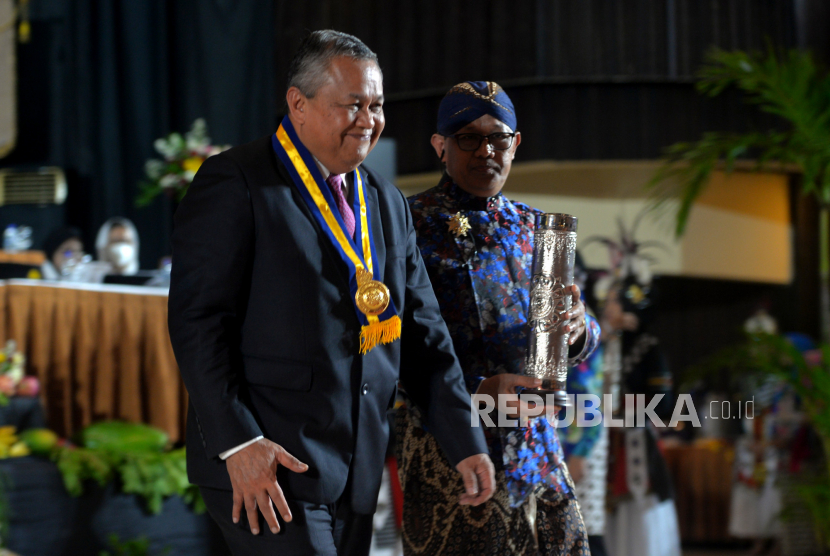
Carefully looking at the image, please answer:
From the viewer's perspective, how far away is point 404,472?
1860 millimetres

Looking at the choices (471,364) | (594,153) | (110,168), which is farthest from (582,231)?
(471,364)

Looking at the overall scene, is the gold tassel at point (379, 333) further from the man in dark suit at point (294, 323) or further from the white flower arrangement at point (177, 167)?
the white flower arrangement at point (177, 167)

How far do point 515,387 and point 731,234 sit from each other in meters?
7.74

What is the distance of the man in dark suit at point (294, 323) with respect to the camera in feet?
4.55

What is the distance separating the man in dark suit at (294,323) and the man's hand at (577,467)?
6.83 ft

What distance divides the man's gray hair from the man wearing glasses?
0.39m

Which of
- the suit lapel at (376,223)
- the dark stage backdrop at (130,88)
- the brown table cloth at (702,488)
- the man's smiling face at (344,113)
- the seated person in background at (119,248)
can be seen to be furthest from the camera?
the dark stage backdrop at (130,88)

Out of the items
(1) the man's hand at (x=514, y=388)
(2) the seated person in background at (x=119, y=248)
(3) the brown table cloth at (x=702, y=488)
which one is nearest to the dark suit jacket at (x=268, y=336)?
(1) the man's hand at (x=514, y=388)

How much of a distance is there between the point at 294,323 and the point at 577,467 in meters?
2.32

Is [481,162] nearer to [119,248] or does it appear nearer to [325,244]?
[325,244]

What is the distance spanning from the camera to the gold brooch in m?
1.84

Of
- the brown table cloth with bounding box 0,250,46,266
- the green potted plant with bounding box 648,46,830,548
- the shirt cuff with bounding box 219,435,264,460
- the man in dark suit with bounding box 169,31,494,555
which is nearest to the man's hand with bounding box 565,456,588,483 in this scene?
the green potted plant with bounding box 648,46,830,548

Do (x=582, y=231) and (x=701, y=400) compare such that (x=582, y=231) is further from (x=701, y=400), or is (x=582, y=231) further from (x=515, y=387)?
(x=515, y=387)

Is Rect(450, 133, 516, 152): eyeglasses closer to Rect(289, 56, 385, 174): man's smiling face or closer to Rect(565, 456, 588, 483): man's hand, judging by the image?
Rect(289, 56, 385, 174): man's smiling face
